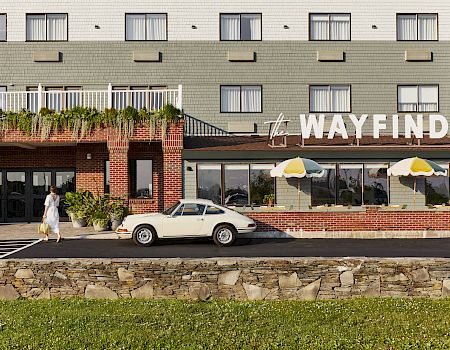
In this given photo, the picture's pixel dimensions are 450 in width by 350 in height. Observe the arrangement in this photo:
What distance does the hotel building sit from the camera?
2356cm

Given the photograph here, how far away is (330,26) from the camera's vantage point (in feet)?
82.6

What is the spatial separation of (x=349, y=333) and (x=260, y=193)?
14823 mm

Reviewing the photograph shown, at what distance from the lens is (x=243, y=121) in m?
24.7

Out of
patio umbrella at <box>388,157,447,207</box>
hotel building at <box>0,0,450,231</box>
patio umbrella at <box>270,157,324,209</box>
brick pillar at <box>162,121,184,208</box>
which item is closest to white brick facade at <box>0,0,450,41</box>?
hotel building at <box>0,0,450,231</box>

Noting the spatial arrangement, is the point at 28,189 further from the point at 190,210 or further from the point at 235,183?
the point at 190,210

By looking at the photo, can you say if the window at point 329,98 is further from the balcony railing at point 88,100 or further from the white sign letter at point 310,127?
the balcony railing at point 88,100

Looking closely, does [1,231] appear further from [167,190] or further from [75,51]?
[75,51]

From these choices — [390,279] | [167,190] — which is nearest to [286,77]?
[167,190]

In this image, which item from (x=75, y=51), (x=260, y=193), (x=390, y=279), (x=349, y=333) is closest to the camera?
(x=349, y=333)

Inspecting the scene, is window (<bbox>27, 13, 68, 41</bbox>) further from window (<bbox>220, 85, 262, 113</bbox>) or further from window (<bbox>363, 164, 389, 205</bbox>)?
window (<bbox>363, 164, 389, 205</bbox>)

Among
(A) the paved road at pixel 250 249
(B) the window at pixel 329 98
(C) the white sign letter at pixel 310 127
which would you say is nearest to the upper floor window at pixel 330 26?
(B) the window at pixel 329 98

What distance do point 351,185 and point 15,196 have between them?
15.2m

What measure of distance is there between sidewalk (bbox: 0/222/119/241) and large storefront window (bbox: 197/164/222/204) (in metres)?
4.98

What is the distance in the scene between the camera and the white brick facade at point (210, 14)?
80.7 ft
